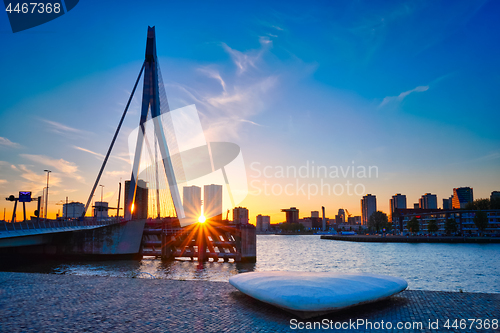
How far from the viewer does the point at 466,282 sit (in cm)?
2955

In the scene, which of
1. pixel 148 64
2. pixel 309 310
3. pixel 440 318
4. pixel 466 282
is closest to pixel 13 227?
pixel 148 64

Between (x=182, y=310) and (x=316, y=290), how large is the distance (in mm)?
4181

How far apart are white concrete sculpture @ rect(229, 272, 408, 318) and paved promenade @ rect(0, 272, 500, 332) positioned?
37 cm

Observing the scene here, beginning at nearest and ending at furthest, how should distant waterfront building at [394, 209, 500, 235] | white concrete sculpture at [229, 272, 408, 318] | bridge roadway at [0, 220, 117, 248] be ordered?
white concrete sculpture at [229, 272, 408, 318] → bridge roadway at [0, 220, 117, 248] → distant waterfront building at [394, 209, 500, 235]

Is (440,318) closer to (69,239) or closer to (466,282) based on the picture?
(466,282)

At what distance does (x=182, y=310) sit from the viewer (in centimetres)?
1023

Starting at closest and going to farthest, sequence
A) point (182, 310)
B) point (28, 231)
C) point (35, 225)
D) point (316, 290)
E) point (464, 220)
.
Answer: point (316, 290) < point (182, 310) < point (28, 231) < point (35, 225) < point (464, 220)

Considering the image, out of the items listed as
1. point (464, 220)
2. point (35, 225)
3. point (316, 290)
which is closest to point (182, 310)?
point (316, 290)

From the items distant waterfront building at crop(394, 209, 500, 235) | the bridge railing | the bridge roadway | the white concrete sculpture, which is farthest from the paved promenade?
distant waterfront building at crop(394, 209, 500, 235)

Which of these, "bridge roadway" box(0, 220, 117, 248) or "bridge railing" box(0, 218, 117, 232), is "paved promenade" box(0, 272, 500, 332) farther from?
"bridge railing" box(0, 218, 117, 232)

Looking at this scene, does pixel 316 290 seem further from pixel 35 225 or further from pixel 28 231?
pixel 35 225

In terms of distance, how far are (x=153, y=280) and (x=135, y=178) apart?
2615 cm

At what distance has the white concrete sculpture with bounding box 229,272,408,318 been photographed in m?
9.51

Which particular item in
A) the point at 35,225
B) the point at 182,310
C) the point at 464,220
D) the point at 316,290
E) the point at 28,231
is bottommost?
the point at 464,220
